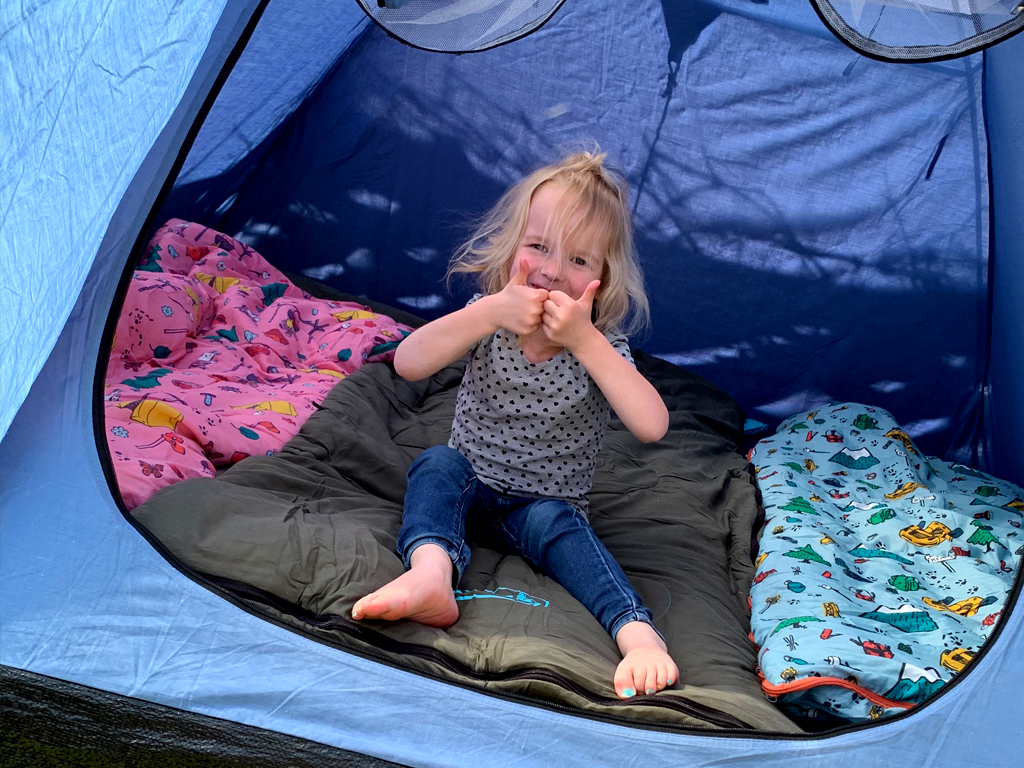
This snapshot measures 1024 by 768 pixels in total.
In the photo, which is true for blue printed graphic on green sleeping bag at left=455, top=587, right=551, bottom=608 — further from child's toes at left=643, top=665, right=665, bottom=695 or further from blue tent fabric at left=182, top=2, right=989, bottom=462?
blue tent fabric at left=182, top=2, right=989, bottom=462

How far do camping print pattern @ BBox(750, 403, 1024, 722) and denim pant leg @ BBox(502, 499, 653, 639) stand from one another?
0.62 ft

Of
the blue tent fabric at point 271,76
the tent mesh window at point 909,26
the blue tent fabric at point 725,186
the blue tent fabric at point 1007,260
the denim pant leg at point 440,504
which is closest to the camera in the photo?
the tent mesh window at point 909,26

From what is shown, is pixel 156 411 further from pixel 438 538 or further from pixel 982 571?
pixel 982 571

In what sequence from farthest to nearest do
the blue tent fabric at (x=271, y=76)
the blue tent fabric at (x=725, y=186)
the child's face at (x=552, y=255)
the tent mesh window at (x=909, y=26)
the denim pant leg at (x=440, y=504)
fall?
the blue tent fabric at (x=271, y=76), the blue tent fabric at (x=725, y=186), the child's face at (x=552, y=255), the denim pant leg at (x=440, y=504), the tent mesh window at (x=909, y=26)

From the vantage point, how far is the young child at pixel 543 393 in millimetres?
1309

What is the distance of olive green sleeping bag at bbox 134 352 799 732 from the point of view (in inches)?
42.6

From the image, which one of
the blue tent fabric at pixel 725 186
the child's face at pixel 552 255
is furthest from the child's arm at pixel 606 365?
the blue tent fabric at pixel 725 186

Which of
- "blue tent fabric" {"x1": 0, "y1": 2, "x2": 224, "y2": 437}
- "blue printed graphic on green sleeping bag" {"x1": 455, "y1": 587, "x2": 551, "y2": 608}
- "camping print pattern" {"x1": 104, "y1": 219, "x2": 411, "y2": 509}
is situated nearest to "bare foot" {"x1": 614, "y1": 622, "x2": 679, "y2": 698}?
"blue printed graphic on green sleeping bag" {"x1": 455, "y1": 587, "x2": 551, "y2": 608}

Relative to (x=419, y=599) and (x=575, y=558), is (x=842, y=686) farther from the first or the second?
(x=419, y=599)

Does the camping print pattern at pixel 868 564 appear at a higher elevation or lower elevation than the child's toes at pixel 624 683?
lower

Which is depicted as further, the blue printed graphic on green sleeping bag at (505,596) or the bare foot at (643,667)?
the blue printed graphic on green sleeping bag at (505,596)

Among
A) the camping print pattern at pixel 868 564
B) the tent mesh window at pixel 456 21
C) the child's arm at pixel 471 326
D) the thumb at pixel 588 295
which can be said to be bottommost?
the camping print pattern at pixel 868 564

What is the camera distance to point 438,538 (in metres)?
1.27

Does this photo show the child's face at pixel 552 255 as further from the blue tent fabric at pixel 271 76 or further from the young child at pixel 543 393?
the blue tent fabric at pixel 271 76
